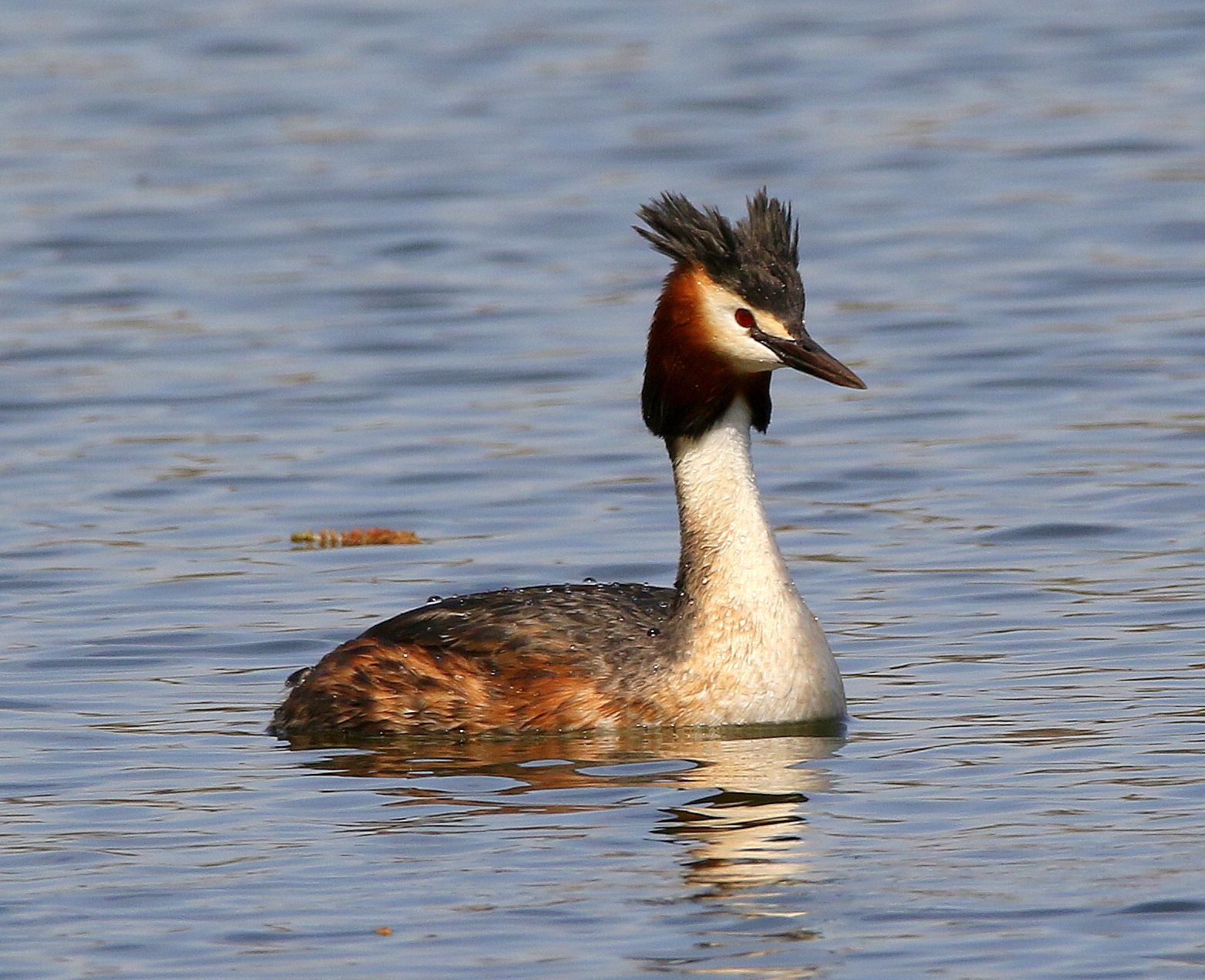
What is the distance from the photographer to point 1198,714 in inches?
427

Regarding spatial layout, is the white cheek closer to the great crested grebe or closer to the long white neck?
the great crested grebe

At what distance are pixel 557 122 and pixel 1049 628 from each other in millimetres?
14393

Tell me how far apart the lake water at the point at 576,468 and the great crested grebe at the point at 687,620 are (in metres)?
0.23

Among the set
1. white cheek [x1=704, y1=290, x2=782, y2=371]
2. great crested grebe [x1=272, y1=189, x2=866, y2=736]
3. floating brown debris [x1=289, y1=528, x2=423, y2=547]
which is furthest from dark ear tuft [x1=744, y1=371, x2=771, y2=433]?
floating brown debris [x1=289, y1=528, x2=423, y2=547]

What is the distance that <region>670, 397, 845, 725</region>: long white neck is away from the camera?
10922 millimetres

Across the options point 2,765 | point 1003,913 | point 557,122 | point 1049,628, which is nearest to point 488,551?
point 1049,628

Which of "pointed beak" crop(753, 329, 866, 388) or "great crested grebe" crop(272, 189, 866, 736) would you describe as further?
"great crested grebe" crop(272, 189, 866, 736)

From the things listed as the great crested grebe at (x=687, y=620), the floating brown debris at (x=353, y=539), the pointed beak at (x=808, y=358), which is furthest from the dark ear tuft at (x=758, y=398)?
the floating brown debris at (x=353, y=539)

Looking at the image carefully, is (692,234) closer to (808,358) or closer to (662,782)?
(808,358)

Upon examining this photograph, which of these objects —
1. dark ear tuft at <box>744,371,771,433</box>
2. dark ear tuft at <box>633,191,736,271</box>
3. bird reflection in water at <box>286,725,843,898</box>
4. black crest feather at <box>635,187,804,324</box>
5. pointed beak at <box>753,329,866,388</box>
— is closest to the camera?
bird reflection in water at <box>286,725,843,898</box>

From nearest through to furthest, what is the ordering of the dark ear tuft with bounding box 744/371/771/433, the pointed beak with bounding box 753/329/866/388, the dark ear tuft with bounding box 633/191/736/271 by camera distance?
Answer: 1. the pointed beak with bounding box 753/329/866/388
2. the dark ear tuft with bounding box 633/191/736/271
3. the dark ear tuft with bounding box 744/371/771/433

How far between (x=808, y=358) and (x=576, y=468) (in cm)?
535

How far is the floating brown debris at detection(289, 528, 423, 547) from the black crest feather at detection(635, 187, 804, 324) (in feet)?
12.8

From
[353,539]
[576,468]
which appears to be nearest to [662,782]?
[353,539]
